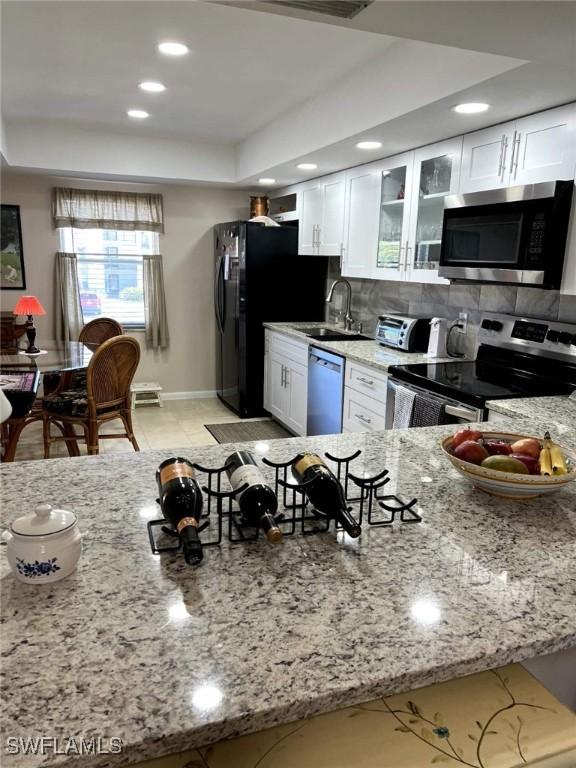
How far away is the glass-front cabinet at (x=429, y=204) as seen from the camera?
3.09m

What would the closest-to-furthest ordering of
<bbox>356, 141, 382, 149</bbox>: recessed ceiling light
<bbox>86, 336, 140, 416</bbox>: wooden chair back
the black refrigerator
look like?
<bbox>356, 141, 382, 149</bbox>: recessed ceiling light → <bbox>86, 336, 140, 416</bbox>: wooden chair back → the black refrigerator

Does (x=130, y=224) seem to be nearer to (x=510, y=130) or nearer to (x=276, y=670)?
(x=510, y=130)

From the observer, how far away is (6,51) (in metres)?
2.88

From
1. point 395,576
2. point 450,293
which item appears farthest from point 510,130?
point 395,576

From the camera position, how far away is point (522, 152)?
8.44 feet

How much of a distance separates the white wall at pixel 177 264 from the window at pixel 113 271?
0.63ft

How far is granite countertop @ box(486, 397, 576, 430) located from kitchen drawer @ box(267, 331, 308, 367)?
209 cm

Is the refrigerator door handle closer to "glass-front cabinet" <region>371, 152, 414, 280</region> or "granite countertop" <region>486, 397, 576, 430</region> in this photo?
"glass-front cabinet" <region>371, 152, 414, 280</region>

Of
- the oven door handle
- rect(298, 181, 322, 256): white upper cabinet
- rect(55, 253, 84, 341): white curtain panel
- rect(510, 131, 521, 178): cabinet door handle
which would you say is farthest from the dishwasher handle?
rect(55, 253, 84, 341): white curtain panel

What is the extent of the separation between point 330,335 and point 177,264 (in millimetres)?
2094

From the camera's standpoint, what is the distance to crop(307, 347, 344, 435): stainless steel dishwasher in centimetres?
387

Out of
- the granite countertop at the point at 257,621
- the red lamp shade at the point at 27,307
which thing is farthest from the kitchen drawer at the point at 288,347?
the granite countertop at the point at 257,621

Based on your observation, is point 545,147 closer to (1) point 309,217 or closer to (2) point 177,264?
(1) point 309,217

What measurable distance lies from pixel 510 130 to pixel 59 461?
96.6 inches
